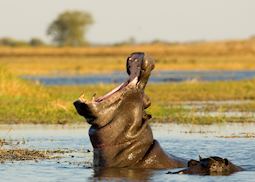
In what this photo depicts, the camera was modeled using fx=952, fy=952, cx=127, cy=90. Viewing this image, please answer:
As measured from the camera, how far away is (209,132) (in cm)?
1809

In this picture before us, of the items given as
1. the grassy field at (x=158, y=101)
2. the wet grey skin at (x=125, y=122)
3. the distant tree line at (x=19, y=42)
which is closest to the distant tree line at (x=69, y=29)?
the distant tree line at (x=19, y=42)

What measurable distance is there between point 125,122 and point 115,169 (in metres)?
0.64

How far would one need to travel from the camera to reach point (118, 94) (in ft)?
40.0

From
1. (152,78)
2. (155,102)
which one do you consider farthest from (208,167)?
(152,78)

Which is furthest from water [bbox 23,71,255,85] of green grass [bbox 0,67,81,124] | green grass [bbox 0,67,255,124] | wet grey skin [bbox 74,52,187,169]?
wet grey skin [bbox 74,52,187,169]

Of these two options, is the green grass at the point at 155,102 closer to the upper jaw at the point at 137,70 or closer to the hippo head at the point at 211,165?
the hippo head at the point at 211,165

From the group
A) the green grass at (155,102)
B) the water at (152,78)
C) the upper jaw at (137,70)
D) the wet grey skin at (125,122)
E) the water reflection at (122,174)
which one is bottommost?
the water reflection at (122,174)

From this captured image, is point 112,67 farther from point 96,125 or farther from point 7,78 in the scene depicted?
point 96,125

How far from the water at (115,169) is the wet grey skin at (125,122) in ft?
0.63

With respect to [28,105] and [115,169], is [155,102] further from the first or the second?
[115,169]

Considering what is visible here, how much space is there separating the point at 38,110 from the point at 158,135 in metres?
5.40

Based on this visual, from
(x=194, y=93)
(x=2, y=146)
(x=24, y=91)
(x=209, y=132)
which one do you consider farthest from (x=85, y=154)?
(x=194, y=93)

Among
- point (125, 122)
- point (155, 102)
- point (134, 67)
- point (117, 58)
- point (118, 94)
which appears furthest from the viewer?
point (117, 58)

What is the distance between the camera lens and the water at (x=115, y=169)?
12234 mm
